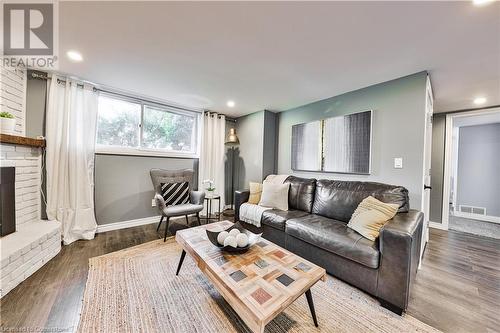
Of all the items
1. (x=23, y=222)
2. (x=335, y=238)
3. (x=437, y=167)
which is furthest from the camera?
(x=437, y=167)

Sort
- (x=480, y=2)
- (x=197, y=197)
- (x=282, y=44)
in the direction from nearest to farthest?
(x=480, y=2), (x=282, y=44), (x=197, y=197)

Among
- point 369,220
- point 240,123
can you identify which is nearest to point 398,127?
point 369,220

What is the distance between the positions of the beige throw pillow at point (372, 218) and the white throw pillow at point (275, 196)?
100cm

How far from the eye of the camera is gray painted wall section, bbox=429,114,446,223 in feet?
11.4

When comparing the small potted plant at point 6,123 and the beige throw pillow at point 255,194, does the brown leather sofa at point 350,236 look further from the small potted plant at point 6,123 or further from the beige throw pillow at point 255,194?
the small potted plant at point 6,123

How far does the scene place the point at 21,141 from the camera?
2076 millimetres

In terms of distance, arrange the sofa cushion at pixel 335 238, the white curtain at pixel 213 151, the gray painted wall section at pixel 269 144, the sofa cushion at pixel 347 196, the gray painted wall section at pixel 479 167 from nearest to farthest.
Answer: the sofa cushion at pixel 335 238
the sofa cushion at pixel 347 196
the gray painted wall section at pixel 269 144
the white curtain at pixel 213 151
the gray painted wall section at pixel 479 167

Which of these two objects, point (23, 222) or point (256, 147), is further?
point (256, 147)

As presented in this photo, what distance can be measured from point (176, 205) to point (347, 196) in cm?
252

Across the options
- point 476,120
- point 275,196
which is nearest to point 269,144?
point 275,196

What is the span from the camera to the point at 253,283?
3.81 ft

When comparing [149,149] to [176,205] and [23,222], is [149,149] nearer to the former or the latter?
[176,205]

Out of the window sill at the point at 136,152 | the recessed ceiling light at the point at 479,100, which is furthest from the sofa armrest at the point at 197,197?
the recessed ceiling light at the point at 479,100

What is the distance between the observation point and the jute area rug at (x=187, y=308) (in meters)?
1.29
